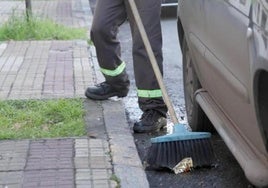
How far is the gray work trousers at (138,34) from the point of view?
16.7ft

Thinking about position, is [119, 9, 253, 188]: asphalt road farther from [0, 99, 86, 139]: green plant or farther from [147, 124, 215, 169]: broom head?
[0, 99, 86, 139]: green plant

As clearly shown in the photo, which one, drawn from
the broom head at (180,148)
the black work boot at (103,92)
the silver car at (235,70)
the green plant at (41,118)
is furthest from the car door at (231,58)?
the black work boot at (103,92)

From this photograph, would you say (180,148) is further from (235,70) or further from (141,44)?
(141,44)

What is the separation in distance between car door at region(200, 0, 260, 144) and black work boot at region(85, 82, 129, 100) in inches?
72.2

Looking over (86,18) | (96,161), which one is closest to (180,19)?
(96,161)

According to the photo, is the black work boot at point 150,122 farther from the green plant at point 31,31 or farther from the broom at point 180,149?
the green plant at point 31,31

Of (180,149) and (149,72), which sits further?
(149,72)

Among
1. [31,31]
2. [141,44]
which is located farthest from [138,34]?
[31,31]

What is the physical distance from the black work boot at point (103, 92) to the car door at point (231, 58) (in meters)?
1.83

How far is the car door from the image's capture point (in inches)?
123

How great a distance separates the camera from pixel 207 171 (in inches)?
169

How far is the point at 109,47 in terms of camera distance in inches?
217

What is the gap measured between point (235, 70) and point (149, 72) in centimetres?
191

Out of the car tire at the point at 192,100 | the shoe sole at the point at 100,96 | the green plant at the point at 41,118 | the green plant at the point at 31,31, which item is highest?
the car tire at the point at 192,100
